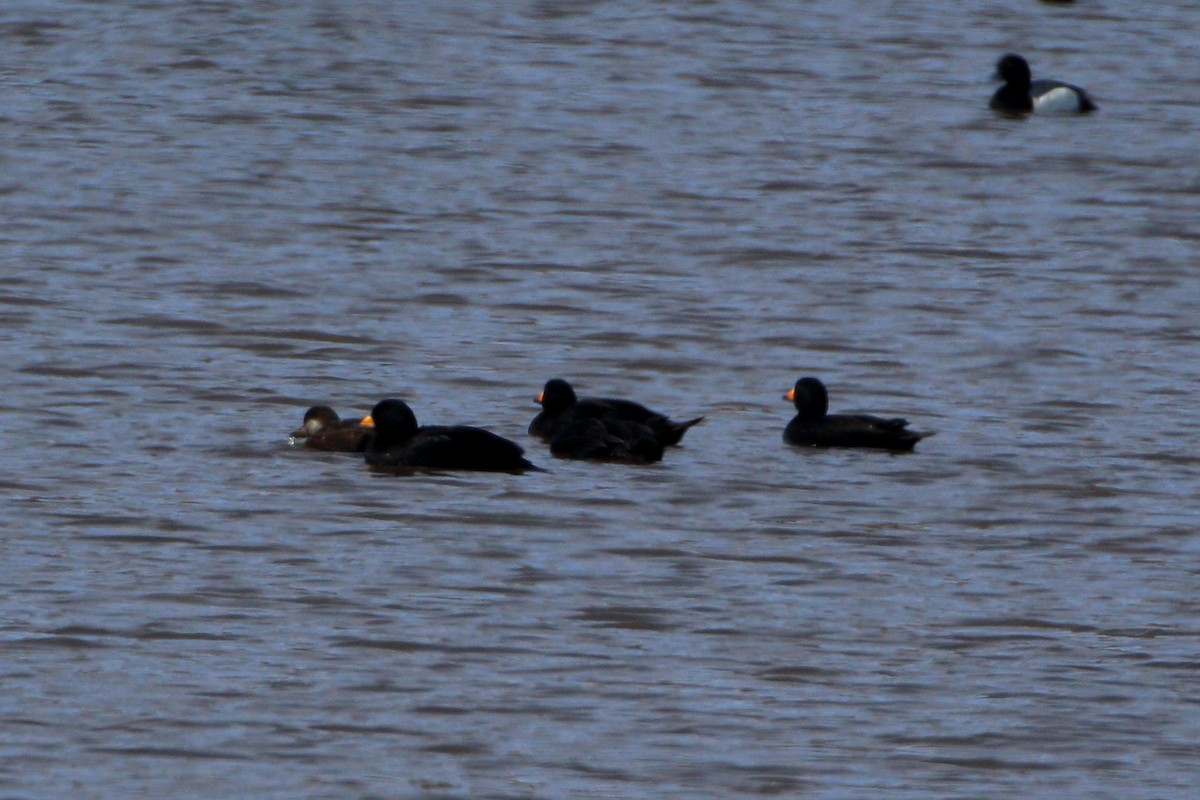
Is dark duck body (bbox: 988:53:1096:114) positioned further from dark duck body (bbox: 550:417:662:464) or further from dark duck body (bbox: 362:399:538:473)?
dark duck body (bbox: 362:399:538:473)

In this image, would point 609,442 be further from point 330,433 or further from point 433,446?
point 330,433

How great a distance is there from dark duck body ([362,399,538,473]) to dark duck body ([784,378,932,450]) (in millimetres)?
1482

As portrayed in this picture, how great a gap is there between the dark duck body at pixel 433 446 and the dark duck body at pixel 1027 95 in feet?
42.8

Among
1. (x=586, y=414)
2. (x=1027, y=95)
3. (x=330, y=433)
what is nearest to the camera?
(x=330, y=433)

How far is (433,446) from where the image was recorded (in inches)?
478

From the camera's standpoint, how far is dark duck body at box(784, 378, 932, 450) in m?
12.8

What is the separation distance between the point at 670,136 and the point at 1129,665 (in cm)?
1388

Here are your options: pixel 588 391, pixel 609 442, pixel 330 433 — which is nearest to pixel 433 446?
pixel 330 433

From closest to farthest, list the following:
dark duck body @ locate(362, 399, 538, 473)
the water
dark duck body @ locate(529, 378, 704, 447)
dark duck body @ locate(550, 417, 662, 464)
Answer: the water, dark duck body @ locate(362, 399, 538, 473), dark duck body @ locate(550, 417, 662, 464), dark duck body @ locate(529, 378, 704, 447)

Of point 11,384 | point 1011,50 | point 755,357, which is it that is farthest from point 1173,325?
point 1011,50

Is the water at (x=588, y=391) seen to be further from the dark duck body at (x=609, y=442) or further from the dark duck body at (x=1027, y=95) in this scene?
the dark duck body at (x=1027, y=95)

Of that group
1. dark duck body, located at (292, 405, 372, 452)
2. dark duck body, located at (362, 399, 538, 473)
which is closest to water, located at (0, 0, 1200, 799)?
dark duck body, located at (362, 399, 538, 473)

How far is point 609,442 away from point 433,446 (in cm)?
90

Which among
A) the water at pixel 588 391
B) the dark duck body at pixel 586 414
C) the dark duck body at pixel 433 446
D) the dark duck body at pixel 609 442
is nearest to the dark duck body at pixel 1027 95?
the water at pixel 588 391
